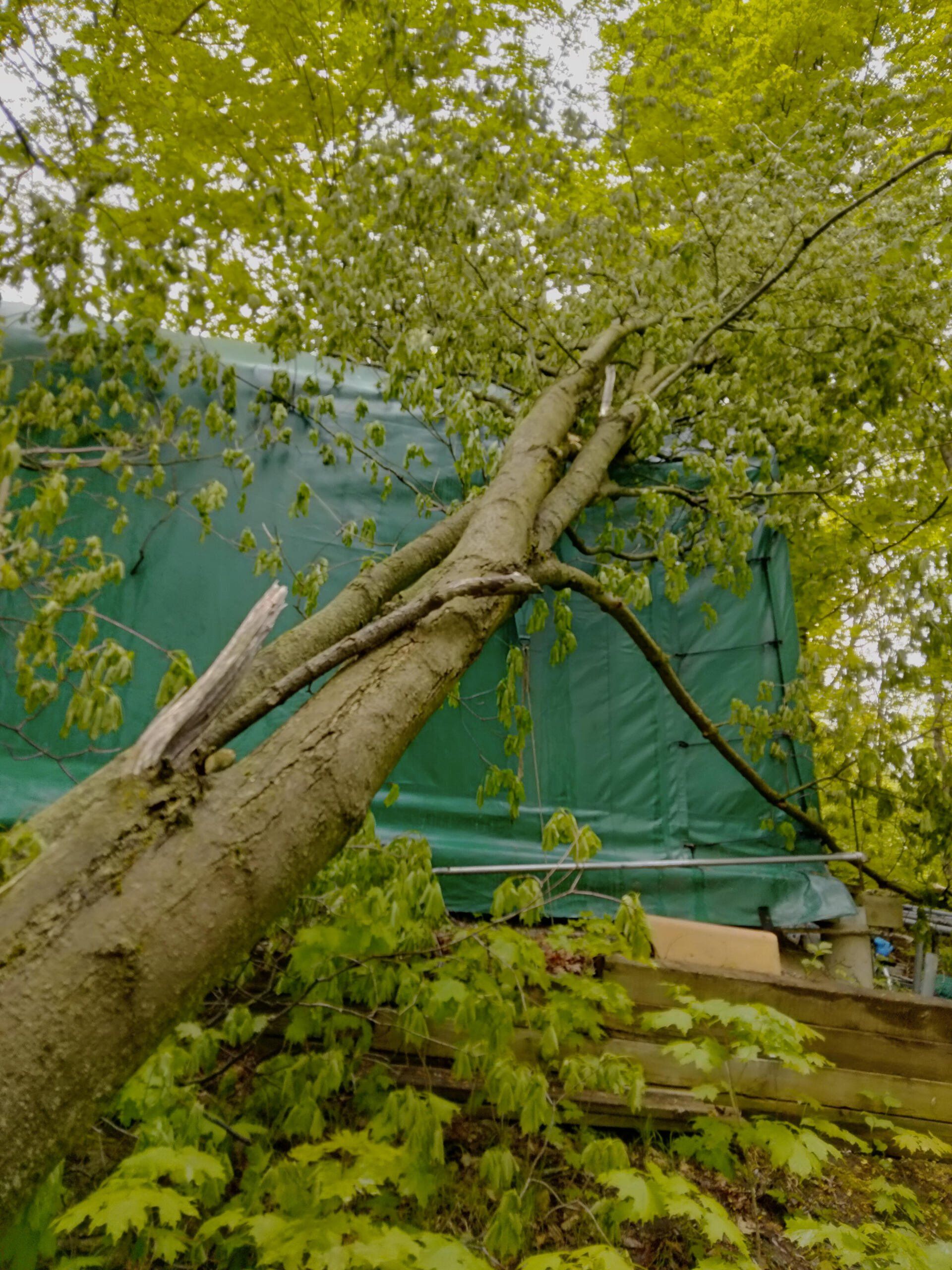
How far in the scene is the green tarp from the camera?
4.85 metres

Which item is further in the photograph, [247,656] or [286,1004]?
[286,1004]

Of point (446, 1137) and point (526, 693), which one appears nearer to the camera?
point (446, 1137)

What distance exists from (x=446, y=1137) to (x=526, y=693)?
2856 millimetres

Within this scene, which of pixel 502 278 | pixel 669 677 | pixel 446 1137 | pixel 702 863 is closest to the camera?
pixel 446 1137

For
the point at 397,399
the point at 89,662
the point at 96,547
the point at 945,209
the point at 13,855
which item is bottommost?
the point at 13,855

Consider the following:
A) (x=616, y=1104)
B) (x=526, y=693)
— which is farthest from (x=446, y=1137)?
(x=526, y=693)

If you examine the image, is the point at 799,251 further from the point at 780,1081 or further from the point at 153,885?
the point at 153,885

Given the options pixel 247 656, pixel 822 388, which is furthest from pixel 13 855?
pixel 822 388

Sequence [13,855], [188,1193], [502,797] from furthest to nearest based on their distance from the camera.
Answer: [502,797], [188,1193], [13,855]

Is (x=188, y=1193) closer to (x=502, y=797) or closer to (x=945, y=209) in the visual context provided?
(x=502, y=797)

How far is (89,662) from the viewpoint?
2555 millimetres

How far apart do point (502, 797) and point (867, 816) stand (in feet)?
7.55

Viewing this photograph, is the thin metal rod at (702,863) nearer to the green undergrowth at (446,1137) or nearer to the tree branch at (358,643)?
the green undergrowth at (446,1137)

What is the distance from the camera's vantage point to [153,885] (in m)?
1.24
